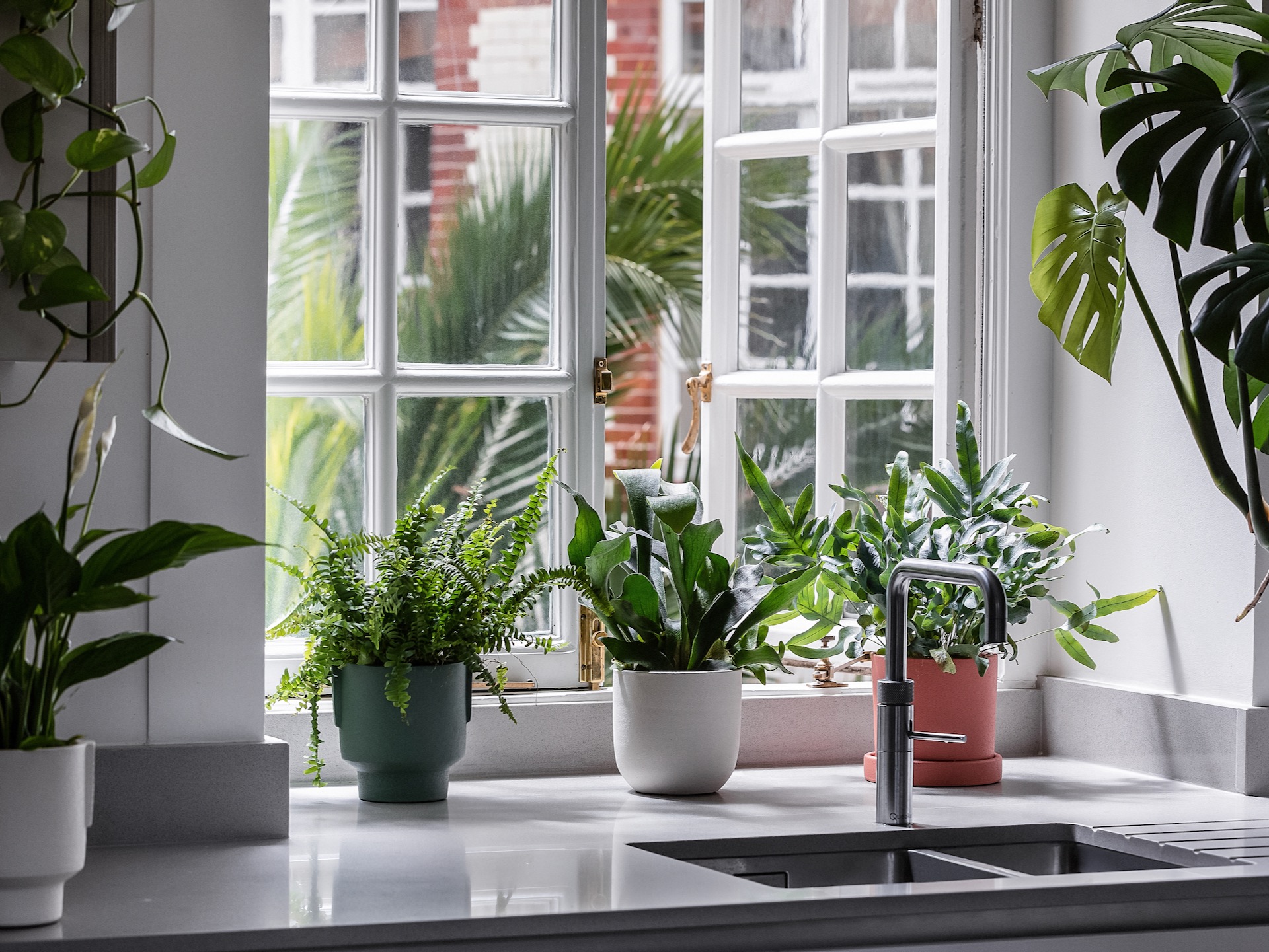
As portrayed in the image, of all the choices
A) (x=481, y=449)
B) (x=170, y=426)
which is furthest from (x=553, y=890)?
(x=481, y=449)

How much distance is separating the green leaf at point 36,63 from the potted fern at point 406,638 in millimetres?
604

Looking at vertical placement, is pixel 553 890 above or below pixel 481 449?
below

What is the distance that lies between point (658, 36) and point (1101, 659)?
492 cm

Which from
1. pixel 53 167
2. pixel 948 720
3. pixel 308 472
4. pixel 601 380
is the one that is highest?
pixel 53 167

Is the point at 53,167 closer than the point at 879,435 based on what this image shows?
Yes

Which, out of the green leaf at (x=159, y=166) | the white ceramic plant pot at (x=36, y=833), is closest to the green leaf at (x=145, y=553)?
the white ceramic plant pot at (x=36, y=833)

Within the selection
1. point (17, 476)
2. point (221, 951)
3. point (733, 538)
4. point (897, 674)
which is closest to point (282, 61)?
point (17, 476)

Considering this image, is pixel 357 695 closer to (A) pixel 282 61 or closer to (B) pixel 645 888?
(B) pixel 645 888

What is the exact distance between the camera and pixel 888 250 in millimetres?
2475

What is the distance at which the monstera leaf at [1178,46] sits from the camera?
2016 mm

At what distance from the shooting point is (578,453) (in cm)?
230

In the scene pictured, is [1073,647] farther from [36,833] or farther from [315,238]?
[36,833]

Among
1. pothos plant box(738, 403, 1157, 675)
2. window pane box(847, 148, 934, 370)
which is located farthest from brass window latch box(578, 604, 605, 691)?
window pane box(847, 148, 934, 370)

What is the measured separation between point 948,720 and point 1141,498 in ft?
1.48
